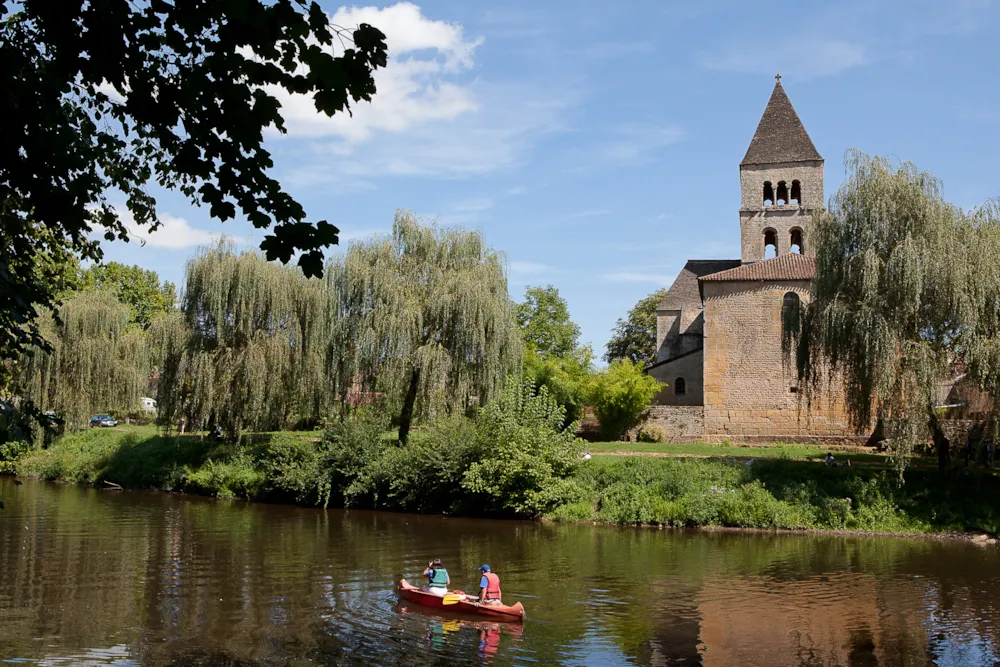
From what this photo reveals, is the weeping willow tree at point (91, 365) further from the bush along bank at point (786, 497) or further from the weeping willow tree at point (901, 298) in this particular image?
the weeping willow tree at point (901, 298)

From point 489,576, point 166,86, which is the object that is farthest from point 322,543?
point 166,86

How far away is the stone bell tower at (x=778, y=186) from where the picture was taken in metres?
44.8

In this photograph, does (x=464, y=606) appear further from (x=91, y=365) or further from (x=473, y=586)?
(x=91, y=365)

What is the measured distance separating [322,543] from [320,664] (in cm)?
1035

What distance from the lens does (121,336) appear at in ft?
115

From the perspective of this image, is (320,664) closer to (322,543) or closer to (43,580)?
(43,580)

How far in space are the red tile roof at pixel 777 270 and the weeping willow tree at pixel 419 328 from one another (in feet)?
37.9

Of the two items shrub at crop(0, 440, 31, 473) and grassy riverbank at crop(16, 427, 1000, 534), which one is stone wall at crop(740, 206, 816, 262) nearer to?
grassy riverbank at crop(16, 427, 1000, 534)

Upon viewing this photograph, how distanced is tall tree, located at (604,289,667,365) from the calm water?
4284 centimetres

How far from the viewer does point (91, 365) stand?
33188 mm

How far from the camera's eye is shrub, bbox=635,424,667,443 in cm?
3588

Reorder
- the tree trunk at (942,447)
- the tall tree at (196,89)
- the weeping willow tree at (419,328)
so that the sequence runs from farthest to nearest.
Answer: the weeping willow tree at (419,328), the tree trunk at (942,447), the tall tree at (196,89)

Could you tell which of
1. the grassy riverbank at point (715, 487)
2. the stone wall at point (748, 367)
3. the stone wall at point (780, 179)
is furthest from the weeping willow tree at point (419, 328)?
the stone wall at point (780, 179)

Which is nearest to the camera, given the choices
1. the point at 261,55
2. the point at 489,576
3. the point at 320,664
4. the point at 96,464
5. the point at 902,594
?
the point at 261,55
